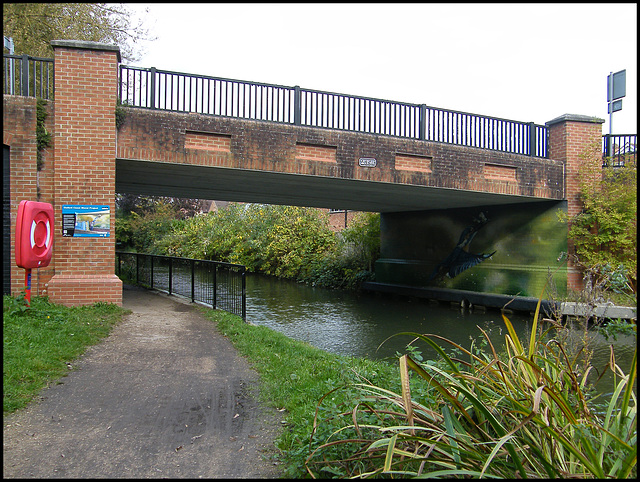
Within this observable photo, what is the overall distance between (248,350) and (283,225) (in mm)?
19098

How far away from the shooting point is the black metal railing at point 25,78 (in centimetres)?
854

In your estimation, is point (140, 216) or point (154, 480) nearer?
point (154, 480)

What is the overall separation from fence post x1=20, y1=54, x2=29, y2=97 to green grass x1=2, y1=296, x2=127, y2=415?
3744mm

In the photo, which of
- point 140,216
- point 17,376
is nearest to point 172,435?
point 17,376

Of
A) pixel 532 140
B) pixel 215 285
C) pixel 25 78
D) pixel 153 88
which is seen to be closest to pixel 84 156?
pixel 25 78

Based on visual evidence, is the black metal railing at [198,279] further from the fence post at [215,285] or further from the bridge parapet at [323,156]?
the bridge parapet at [323,156]

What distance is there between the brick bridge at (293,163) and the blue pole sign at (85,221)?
0.11 meters

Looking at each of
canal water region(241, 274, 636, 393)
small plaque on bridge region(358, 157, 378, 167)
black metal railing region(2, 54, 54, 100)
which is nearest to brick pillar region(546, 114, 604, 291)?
canal water region(241, 274, 636, 393)

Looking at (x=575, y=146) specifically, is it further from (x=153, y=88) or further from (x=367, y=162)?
(x=153, y=88)

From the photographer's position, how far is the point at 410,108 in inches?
468

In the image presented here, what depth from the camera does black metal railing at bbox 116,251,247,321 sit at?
9606 millimetres

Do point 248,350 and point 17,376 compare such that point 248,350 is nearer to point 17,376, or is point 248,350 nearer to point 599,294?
point 17,376

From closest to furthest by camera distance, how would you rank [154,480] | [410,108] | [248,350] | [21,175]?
[154,480]
[248,350]
[21,175]
[410,108]

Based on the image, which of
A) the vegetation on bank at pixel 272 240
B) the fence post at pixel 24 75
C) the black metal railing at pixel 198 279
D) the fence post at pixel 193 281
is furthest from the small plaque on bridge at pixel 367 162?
the vegetation on bank at pixel 272 240
